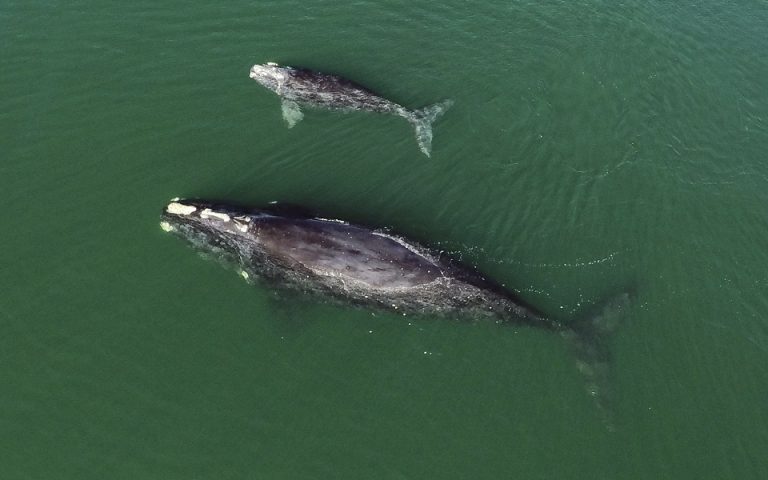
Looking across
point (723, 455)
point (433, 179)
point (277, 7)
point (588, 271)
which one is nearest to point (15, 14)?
point (277, 7)

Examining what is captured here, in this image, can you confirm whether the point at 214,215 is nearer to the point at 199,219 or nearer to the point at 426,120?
the point at 199,219

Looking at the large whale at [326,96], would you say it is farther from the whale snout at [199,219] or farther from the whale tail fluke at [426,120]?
the whale snout at [199,219]

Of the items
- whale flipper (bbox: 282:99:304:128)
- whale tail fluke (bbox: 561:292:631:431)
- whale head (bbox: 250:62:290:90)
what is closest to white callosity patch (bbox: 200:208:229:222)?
whale flipper (bbox: 282:99:304:128)

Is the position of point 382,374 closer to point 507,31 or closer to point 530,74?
point 530,74

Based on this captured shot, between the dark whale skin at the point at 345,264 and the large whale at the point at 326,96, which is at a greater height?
the large whale at the point at 326,96

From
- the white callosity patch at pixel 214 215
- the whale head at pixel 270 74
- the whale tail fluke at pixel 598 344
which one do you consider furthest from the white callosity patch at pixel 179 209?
the whale tail fluke at pixel 598 344
